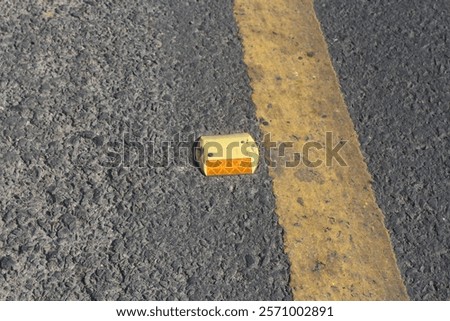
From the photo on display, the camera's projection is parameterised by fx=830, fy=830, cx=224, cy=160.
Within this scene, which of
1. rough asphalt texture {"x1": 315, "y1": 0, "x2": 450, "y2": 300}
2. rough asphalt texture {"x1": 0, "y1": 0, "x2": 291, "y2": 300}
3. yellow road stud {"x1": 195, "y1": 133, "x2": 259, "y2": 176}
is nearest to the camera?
rough asphalt texture {"x1": 0, "y1": 0, "x2": 291, "y2": 300}

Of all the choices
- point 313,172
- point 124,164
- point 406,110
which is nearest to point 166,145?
point 124,164

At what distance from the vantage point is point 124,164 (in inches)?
122

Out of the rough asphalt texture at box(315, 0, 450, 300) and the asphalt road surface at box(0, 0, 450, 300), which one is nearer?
the asphalt road surface at box(0, 0, 450, 300)

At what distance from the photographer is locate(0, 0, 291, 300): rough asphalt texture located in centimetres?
276

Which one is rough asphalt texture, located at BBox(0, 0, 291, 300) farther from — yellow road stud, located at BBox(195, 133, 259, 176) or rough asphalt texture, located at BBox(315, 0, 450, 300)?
rough asphalt texture, located at BBox(315, 0, 450, 300)

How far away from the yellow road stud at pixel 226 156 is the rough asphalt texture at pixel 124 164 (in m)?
0.04

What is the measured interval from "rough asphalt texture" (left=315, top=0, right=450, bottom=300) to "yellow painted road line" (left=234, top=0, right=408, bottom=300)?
0.19 ft

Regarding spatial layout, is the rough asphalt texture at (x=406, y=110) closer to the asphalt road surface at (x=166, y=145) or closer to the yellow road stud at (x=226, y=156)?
the asphalt road surface at (x=166, y=145)

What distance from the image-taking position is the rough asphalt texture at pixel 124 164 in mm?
2764

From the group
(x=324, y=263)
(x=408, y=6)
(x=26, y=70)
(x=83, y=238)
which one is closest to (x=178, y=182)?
(x=83, y=238)

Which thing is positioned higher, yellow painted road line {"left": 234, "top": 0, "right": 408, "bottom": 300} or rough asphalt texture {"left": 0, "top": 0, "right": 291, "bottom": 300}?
rough asphalt texture {"left": 0, "top": 0, "right": 291, "bottom": 300}

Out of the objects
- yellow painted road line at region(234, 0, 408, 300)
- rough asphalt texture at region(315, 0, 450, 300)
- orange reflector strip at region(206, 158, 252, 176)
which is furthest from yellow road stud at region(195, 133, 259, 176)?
rough asphalt texture at region(315, 0, 450, 300)
